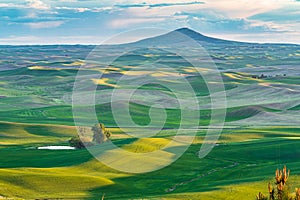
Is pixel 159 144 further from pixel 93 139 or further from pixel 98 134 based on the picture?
pixel 93 139

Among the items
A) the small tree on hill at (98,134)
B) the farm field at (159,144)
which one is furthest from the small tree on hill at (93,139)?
the farm field at (159,144)

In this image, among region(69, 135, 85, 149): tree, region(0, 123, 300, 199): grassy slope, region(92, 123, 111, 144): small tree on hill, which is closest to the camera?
region(0, 123, 300, 199): grassy slope

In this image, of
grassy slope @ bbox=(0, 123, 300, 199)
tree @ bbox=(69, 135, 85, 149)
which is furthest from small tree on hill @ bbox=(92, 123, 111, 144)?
grassy slope @ bbox=(0, 123, 300, 199)

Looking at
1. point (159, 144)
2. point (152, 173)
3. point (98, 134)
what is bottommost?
point (152, 173)

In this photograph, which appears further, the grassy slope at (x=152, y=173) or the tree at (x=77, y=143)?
the tree at (x=77, y=143)

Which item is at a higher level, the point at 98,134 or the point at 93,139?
the point at 98,134

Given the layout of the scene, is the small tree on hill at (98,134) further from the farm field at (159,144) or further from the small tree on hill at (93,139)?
the farm field at (159,144)

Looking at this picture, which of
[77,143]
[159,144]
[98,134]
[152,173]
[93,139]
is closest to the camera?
[152,173]

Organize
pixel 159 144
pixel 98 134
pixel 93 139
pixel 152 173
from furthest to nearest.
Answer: pixel 93 139
pixel 98 134
pixel 159 144
pixel 152 173

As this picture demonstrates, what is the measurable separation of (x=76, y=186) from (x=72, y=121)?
58.2m

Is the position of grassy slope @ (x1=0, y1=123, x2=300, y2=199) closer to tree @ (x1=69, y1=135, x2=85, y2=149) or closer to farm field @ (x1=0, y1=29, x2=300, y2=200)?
farm field @ (x1=0, y1=29, x2=300, y2=200)

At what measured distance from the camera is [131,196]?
50000 mm

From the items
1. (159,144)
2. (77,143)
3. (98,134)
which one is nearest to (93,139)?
(98,134)

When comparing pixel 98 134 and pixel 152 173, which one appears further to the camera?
pixel 98 134
